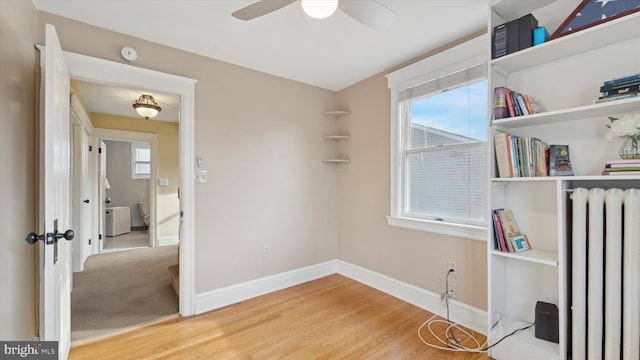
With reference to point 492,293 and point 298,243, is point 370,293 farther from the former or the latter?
point 492,293

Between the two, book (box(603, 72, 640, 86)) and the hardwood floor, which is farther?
the hardwood floor

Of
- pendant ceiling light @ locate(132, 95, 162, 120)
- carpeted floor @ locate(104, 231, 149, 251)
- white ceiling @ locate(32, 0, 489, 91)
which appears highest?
white ceiling @ locate(32, 0, 489, 91)

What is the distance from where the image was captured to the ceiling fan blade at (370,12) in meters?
1.39

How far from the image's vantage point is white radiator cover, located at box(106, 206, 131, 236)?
242 inches

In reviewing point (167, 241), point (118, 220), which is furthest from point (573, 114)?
point (118, 220)

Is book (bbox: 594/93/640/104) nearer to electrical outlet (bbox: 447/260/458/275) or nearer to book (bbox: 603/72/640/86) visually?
book (bbox: 603/72/640/86)

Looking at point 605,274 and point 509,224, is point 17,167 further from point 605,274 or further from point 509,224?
point 605,274

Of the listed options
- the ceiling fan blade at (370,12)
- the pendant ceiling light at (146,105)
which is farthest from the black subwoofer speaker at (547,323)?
the pendant ceiling light at (146,105)

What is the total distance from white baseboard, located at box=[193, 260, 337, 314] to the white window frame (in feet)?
3.76

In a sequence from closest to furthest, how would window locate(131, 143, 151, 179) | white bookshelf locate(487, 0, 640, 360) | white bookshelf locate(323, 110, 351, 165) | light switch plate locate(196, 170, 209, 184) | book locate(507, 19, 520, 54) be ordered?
white bookshelf locate(487, 0, 640, 360)
book locate(507, 19, 520, 54)
light switch plate locate(196, 170, 209, 184)
white bookshelf locate(323, 110, 351, 165)
window locate(131, 143, 151, 179)

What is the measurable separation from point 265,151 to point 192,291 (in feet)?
5.10

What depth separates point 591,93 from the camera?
168cm

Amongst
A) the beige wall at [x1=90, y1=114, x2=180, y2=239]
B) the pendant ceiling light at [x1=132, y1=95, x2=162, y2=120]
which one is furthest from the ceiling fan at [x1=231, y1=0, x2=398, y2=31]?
the beige wall at [x1=90, y1=114, x2=180, y2=239]

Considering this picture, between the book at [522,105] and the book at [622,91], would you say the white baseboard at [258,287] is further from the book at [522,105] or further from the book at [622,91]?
the book at [622,91]
